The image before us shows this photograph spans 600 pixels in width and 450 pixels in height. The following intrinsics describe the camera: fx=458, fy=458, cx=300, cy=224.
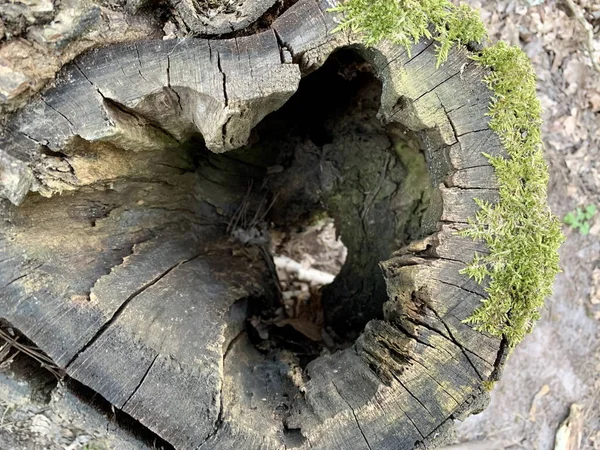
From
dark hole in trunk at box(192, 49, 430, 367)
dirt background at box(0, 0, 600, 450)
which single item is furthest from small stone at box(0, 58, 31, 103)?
dirt background at box(0, 0, 600, 450)

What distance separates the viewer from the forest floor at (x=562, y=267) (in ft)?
10.00

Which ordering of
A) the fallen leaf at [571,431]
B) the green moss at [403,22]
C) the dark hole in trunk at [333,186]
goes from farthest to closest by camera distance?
1. the fallen leaf at [571,431]
2. the dark hole in trunk at [333,186]
3. the green moss at [403,22]

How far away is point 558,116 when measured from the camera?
3.11 m

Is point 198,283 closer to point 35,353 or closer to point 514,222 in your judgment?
point 35,353

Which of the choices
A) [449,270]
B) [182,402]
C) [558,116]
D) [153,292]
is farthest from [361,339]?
[558,116]

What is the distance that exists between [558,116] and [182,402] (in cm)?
297

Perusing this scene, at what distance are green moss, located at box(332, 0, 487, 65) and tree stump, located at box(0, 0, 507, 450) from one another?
42 millimetres

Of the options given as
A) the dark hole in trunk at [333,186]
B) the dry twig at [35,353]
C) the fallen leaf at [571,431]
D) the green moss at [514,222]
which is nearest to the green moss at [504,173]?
the green moss at [514,222]

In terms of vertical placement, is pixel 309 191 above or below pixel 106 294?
above

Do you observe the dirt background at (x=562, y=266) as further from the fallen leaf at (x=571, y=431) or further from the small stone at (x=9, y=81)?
the small stone at (x=9, y=81)

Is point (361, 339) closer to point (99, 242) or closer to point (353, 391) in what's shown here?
point (353, 391)

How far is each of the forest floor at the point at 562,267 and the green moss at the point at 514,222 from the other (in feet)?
5.25

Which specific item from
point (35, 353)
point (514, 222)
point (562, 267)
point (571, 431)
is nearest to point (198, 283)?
point (35, 353)

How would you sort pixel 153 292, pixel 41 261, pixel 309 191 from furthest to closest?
pixel 309 191, pixel 153 292, pixel 41 261
